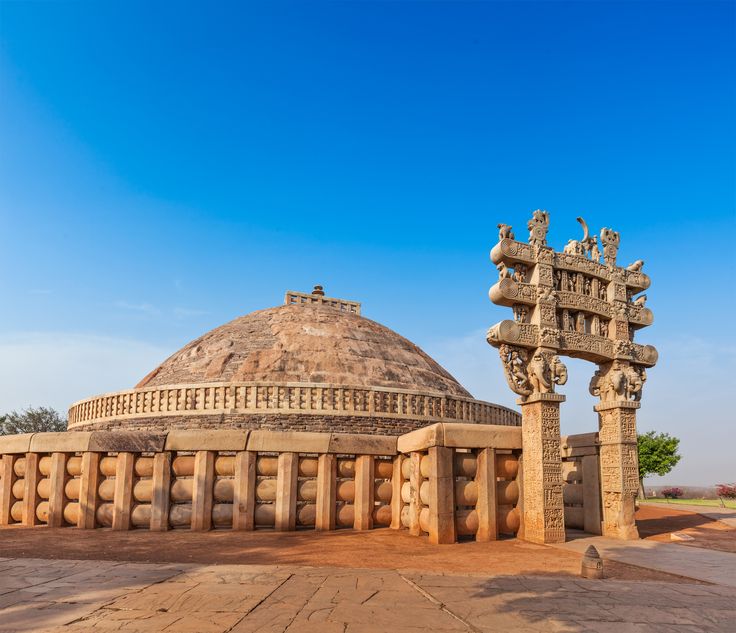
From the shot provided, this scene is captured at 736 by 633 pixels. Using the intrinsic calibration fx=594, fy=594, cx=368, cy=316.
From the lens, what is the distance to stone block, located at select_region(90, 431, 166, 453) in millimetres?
9609

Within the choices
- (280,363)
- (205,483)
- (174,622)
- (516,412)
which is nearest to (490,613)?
(174,622)

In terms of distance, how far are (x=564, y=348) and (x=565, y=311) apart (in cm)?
73

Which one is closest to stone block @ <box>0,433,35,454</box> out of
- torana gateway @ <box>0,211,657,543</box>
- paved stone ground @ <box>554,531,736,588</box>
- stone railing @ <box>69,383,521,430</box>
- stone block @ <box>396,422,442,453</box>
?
torana gateway @ <box>0,211,657,543</box>

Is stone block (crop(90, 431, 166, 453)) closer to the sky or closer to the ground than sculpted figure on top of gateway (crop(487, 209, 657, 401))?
closer to the ground

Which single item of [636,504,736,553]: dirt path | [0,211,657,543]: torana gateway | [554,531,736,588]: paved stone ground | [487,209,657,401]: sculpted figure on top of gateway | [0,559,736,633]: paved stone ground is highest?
[487,209,657,401]: sculpted figure on top of gateway

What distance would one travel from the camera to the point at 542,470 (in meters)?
9.20

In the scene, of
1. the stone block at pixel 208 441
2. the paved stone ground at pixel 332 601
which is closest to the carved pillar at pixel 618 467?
the paved stone ground at pixel 332 601

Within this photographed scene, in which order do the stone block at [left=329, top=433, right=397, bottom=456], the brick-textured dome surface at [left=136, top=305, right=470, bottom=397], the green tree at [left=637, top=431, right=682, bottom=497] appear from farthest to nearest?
the green tree at [left=637, top=431, right=682, bottom=497] → the brick-textured dome surface at [left=136, top=305, right=470, bottom=397] → the stone block at [left=329, top=433, right=397, bottom=456]

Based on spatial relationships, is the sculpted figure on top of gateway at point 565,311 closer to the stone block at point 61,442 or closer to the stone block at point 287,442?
the stone block at point 287,442

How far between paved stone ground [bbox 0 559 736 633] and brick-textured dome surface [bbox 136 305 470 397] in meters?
16.3

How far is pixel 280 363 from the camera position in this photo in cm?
2345

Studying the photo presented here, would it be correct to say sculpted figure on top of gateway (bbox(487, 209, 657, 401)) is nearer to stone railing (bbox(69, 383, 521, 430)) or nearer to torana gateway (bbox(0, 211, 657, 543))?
torana gateway (bbox(0, 211, 657, 543))

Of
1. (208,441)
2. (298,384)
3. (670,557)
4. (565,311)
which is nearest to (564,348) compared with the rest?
(565,311)

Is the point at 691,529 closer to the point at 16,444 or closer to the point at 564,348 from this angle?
the point at 564,348
